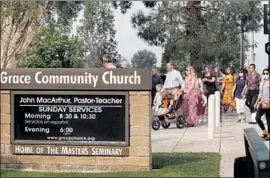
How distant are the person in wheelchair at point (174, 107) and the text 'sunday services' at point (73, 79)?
763 centimetres

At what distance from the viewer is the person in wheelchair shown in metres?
15.8

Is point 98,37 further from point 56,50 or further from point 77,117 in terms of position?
point 77,117

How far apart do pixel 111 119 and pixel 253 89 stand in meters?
9.57

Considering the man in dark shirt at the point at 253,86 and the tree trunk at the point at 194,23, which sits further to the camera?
the tree trunk at the point at 194,23

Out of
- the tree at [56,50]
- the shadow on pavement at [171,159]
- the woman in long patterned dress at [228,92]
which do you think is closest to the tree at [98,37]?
the tree at [56,50]

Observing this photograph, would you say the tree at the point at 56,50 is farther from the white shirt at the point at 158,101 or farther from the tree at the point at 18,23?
the white shirt at the point at 158,101

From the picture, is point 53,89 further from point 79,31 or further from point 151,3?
point 79,31

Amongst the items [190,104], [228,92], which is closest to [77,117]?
[190,104]

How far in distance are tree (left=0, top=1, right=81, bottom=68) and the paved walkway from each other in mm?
4429

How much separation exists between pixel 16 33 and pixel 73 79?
895 cm

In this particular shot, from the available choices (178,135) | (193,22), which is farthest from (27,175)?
(193,22)

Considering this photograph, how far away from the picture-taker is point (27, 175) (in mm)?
8016

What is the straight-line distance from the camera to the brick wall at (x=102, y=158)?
8.24 m

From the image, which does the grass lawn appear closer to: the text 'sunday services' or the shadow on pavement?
the shadow on pavement
